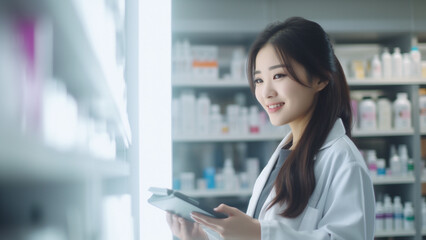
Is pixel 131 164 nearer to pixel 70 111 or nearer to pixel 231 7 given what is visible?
pixel 70 111

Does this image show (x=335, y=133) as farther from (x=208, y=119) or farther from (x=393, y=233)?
(x=393, y=233)

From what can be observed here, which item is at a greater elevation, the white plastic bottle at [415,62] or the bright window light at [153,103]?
the white plastic bottle at [415,62]

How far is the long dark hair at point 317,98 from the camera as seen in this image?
3.48 feet

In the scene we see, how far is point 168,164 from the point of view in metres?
1.34

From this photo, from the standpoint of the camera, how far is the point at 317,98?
1180 millimetres

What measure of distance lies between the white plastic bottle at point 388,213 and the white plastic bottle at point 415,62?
1074 millimetres

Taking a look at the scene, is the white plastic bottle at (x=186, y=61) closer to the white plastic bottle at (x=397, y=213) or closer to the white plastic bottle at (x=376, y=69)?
the white plastic bottle at (x=376, y=69)

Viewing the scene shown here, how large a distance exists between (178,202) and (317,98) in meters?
0.52

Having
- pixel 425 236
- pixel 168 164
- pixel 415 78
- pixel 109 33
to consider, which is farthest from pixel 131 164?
pixel 425 236

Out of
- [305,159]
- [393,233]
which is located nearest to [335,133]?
[305,159]

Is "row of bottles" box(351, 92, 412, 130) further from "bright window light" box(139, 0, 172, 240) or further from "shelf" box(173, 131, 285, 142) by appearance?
"bright window light" box(139, 0, 172, 240)

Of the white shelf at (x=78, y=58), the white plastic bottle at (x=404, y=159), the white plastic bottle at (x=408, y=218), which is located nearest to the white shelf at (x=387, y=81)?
the white plastic bottle at (x=404, y=159)

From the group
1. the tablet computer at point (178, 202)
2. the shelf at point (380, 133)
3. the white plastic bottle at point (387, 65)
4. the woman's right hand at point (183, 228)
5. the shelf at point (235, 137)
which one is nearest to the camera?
the tablet computer at point (178, 202)

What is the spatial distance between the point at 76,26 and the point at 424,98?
3554 millimetres
